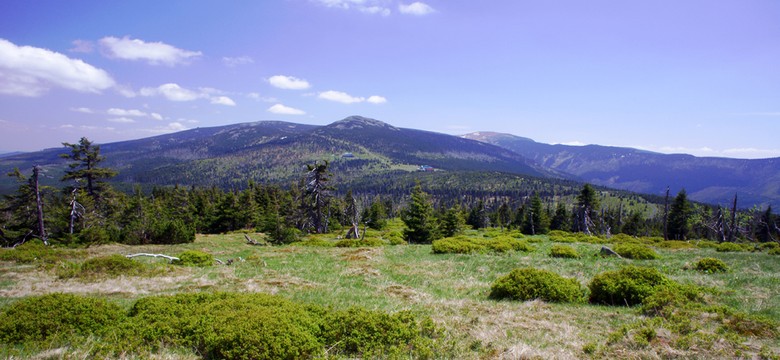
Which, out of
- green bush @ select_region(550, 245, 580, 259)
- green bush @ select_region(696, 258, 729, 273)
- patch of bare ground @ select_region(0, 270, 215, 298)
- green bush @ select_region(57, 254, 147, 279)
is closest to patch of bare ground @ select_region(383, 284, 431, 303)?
patch of bare ground @ select_region(0, 270, 215, 298)

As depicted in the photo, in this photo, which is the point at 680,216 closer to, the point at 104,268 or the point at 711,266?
the point at 711,266

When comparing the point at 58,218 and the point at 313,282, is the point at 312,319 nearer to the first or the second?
the point at 313,282

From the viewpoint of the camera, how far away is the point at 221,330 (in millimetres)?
7133

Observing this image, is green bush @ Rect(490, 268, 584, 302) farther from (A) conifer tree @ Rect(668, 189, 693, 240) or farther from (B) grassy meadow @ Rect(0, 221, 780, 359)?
(A) conifer tree @ Rect(668, 189, 693, 240)

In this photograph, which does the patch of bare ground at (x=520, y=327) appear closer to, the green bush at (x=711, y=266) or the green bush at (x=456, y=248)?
the green bush at (x=711, y=266)

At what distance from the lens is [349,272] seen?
17656mm

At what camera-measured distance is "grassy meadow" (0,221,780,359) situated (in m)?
7.20

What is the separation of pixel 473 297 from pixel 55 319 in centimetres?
1202

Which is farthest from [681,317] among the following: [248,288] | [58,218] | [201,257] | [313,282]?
[58,218]

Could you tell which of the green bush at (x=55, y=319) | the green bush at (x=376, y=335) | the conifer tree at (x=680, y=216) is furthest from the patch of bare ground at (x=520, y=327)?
the conifer tree at (x=680, y=216)

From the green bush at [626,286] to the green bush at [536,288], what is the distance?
2.11 ft

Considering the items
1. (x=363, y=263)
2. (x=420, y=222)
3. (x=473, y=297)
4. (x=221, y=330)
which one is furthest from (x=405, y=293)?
(x=420, y=222)

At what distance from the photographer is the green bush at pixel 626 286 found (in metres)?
11.2

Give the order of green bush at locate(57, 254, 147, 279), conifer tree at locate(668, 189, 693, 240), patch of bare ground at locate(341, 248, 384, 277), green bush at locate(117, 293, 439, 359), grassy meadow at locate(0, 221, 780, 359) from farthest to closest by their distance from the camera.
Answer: conifer tree at locate(668, 189, 693, 240)
patch of bare ground at locate(341, 248, 384, 277)
green bush at locate(57, 254, 147, 279)
grassy meadow at locate(0, 221, 780, 359)
green bush at locate(117, 293, 439, 359)
